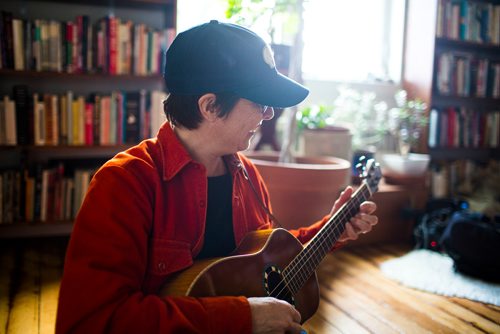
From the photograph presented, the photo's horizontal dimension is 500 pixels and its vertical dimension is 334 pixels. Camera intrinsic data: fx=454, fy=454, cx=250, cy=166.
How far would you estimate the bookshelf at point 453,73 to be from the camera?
3363mm

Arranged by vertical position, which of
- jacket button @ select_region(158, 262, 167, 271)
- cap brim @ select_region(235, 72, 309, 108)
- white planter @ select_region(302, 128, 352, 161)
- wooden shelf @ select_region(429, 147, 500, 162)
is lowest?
jacket button @ select_region(158, 262, 167, 271)

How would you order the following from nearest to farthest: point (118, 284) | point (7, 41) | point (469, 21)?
point (118, 284) < point (7, 41) < point (469, 21)

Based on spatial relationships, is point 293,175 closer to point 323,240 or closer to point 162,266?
point 323,240

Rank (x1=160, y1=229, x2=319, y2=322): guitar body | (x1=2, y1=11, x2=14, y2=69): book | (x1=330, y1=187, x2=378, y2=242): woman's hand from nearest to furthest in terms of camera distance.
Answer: (x1=160, y1=229, x2=319, y2=322): guitar body → (x1=330, y1=187, x2=378, y2=242): woman's hand → (x1=2, y1=11, x2=14, y2=69): book

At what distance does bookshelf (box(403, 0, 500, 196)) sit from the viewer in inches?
132

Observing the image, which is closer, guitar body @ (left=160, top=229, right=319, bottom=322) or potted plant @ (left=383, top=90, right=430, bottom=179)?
guitar body @ (left=160, top=229, right=319, bottom=322)

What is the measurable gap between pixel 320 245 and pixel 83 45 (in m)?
1.86

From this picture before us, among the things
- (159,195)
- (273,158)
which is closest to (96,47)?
(273,158)

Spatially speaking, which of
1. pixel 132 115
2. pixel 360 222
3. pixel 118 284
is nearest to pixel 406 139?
pixel 132 115

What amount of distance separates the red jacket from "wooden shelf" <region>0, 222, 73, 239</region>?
1732 mm

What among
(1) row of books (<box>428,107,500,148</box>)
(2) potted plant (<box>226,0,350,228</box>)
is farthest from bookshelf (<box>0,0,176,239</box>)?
(1) row of books (<box>428,107,500,148</box>)

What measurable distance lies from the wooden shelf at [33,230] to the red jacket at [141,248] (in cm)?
173

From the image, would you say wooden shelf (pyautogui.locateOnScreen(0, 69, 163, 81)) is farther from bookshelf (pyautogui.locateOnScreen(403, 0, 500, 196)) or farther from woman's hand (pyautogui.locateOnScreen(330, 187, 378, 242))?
bookshelf (pyautogui.locateOnScreen(403, 0, 500, 196))

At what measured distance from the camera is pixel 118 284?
0.80 m
